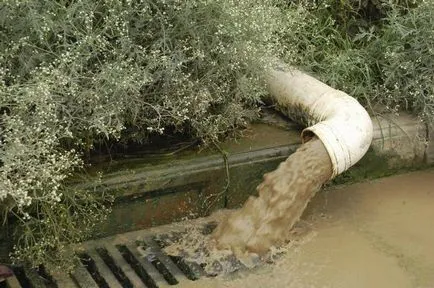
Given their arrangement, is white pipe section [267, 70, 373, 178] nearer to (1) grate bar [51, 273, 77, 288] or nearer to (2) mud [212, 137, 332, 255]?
(2) mud [212, 137, 332, 255]

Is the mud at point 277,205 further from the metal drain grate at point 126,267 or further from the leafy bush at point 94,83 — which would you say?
the leafy bush at point 94,83

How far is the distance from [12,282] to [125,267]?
50 cm

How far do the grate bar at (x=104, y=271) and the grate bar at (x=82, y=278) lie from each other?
63 mm

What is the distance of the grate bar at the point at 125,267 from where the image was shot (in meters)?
3.45

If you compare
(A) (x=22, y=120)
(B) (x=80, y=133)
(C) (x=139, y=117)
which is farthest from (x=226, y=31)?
(A) (x=22, y=120)

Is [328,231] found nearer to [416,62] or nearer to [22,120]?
[416,62]

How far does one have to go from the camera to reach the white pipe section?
3861 millimetres

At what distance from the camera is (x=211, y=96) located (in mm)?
3885

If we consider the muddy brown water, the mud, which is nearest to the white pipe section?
the mud

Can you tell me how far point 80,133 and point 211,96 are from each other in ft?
2.33

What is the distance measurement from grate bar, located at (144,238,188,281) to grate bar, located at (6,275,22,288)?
613 mm

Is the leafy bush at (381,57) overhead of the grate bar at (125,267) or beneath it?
overhead

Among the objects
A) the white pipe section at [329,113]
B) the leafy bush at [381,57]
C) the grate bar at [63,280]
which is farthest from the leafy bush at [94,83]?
the leafy bush at [381,57]

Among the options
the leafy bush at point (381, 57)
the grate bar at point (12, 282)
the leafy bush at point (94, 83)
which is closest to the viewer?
the leafy bush at point (94, 83)
